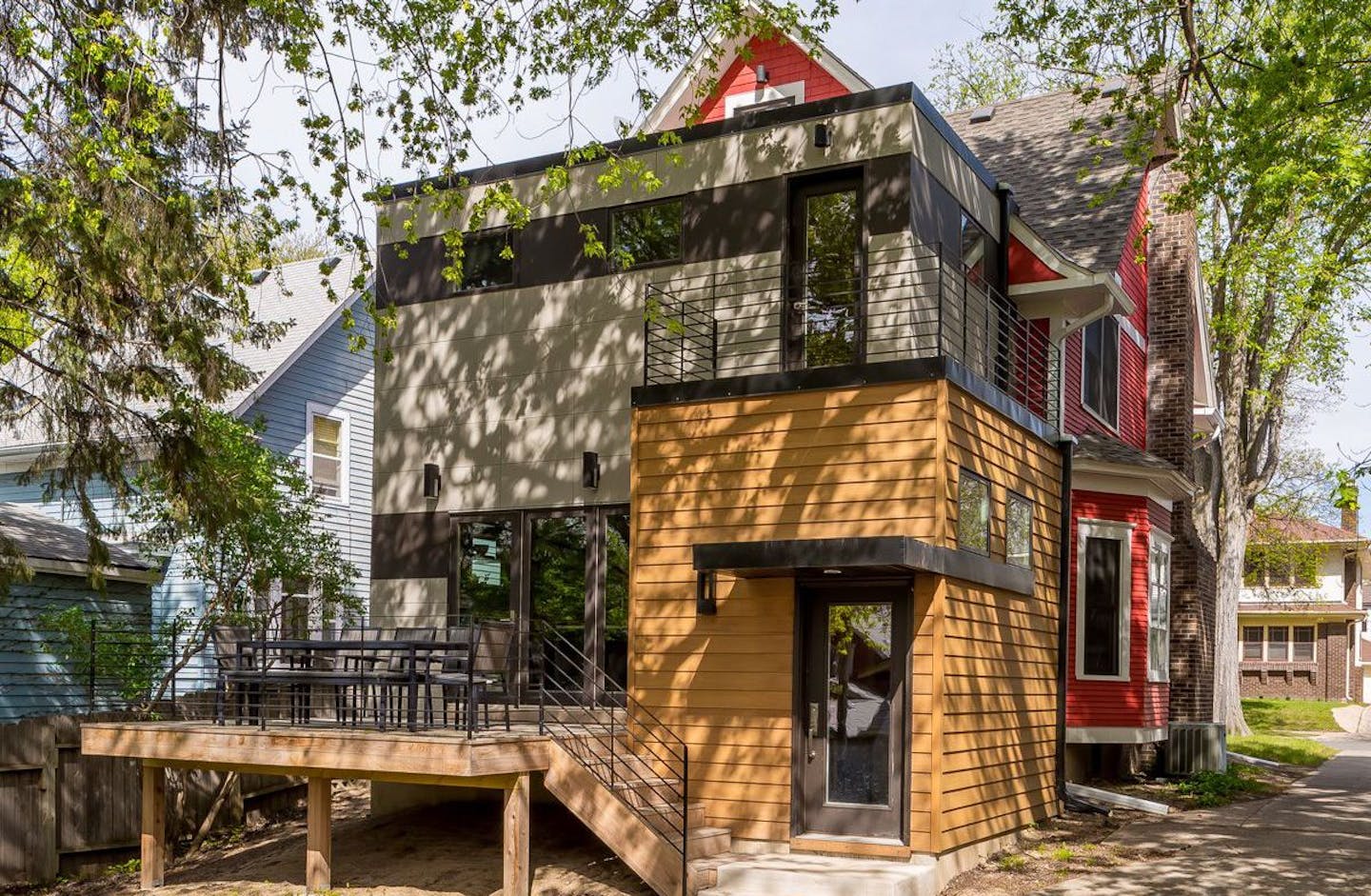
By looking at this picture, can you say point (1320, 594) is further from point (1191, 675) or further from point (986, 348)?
point (986, 348)

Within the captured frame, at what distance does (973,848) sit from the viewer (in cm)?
1153

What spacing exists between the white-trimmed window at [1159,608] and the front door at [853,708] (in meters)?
6.85

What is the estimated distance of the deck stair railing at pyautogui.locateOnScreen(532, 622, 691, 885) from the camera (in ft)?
36.6

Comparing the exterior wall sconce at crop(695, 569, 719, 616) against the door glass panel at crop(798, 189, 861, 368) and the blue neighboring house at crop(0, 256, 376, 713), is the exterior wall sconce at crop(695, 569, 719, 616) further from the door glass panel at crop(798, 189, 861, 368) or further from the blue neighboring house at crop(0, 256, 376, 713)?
the blue neighboring house at crop(0, 256, 376, 713)

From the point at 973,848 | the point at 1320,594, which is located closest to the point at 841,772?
the point at 973,848

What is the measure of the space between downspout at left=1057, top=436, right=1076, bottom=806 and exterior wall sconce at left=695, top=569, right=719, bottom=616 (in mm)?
4362

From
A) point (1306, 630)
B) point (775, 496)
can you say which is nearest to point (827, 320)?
point (775, 496)

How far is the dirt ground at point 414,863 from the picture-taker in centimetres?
1138

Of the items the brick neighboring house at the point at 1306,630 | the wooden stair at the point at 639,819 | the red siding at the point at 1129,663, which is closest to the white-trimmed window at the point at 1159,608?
the red siding at the point at 1129,663

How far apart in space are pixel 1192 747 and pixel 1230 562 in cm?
844

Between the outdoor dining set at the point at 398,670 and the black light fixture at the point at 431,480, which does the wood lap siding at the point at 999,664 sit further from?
the black light fixture at the point at 431,480

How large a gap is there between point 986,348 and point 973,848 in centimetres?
482

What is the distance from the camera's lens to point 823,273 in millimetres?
13000

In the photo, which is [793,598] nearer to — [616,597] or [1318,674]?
[616,597]
